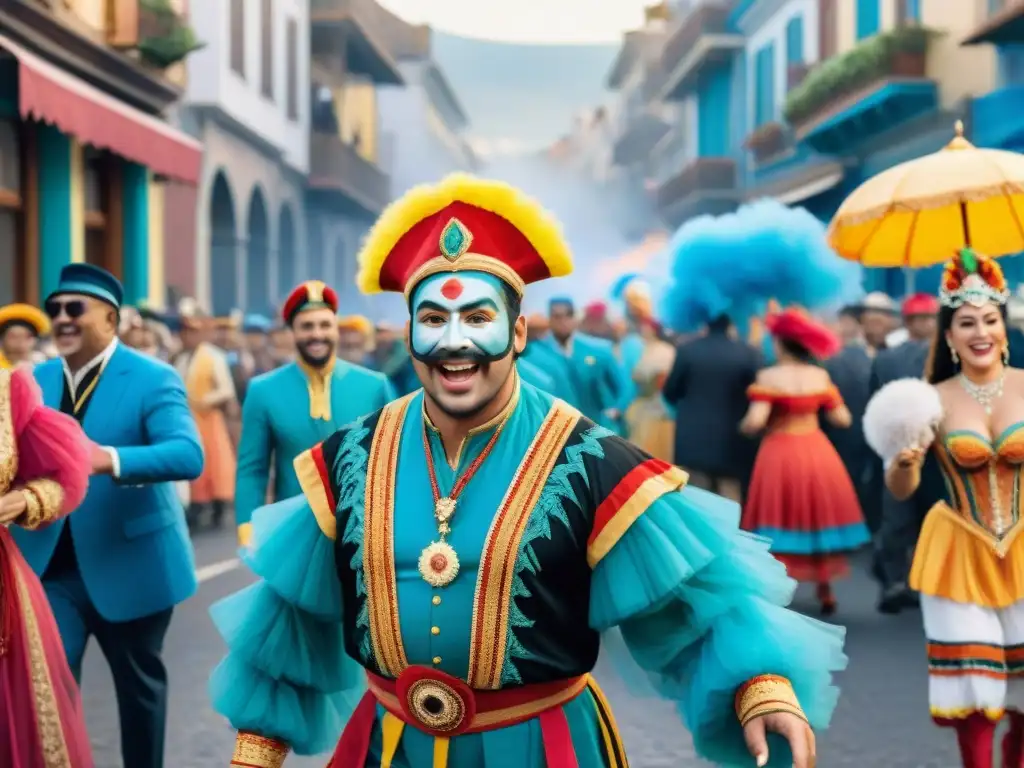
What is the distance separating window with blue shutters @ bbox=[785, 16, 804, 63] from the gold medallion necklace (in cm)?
2498

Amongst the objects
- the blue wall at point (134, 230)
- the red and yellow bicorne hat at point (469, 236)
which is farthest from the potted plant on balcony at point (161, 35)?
the red and yellow bicorne hat at point (469, 236)

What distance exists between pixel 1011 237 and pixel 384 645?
14.5ft

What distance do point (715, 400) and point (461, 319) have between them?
22.1 ft

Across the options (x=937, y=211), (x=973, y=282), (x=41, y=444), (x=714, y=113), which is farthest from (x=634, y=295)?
(x=714, y=113)

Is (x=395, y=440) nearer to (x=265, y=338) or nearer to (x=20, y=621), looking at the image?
(x=20, y=621)

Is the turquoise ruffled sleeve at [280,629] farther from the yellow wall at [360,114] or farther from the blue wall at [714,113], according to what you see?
the yellow wall at [360,114]

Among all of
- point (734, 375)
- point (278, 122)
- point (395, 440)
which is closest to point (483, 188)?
point (395, 440)

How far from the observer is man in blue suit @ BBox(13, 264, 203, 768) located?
5.13 metres

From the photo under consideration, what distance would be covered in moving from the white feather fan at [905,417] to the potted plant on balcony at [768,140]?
2351 centimetres

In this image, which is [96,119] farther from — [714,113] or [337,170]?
[714,113]

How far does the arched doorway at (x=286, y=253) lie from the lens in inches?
1343

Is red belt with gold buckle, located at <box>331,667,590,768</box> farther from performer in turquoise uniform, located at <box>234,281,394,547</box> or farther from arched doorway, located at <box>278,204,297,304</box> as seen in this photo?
arched doorway, located at <box>278,204,297,304</box>

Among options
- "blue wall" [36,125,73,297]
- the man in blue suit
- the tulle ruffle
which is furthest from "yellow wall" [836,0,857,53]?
the tulle ruffle

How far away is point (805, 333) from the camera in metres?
9.27
